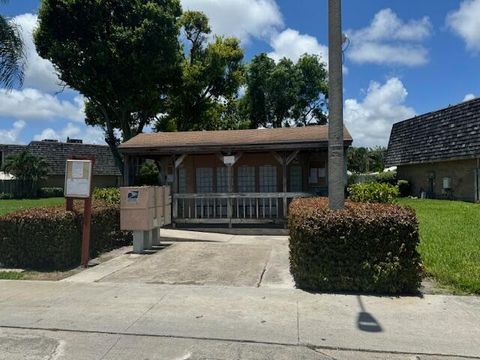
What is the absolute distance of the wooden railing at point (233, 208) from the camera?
14027 mm

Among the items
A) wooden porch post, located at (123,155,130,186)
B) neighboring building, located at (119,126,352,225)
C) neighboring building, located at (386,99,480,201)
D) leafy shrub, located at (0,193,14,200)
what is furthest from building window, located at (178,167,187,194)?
leafy shrub, located at (0,193,14,200)

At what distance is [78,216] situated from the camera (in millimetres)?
9141

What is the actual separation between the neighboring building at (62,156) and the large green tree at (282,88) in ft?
48.5

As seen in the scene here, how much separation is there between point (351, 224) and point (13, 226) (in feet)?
21.0

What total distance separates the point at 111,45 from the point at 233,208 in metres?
12.9

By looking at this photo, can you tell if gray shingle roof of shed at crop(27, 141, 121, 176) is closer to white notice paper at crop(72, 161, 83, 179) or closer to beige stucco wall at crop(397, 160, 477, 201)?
beige stucco wall at crop(397, 160, 477, 201)

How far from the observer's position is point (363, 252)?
6688 millimetres

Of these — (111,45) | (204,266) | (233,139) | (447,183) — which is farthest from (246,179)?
(447,183)

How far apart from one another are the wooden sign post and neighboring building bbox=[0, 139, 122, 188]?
118 feet

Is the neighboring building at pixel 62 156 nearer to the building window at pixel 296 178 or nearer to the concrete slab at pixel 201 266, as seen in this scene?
the building window at pixel 296 178

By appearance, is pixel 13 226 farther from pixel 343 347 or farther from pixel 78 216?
pixel 343 347

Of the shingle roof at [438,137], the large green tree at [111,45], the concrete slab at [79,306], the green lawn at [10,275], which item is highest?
the large green tree at [111,45]

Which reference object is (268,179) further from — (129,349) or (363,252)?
(129,349)

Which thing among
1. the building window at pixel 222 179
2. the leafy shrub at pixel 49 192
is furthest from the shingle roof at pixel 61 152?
the building window at pixel 222 179
